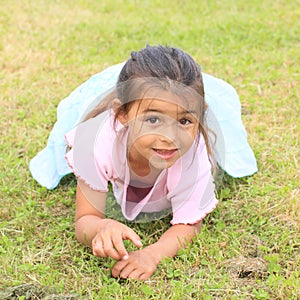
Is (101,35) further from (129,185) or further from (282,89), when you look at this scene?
(129,185)

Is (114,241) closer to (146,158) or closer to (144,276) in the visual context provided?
(144,276)

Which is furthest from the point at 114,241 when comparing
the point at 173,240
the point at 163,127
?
the point at 163,127

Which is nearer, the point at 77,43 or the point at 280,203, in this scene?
Answer: the point at 280,203

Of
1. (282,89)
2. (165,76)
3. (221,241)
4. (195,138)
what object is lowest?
(282,89)

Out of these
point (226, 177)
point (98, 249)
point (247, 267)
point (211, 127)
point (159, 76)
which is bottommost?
point (226, 177)

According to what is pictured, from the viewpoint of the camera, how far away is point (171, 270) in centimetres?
234

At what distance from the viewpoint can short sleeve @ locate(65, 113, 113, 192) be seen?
8.31ft

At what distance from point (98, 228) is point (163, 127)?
455 mm

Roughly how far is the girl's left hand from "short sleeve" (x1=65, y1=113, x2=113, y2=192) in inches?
13.9

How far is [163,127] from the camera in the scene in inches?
89.7

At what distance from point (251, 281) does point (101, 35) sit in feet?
10.0

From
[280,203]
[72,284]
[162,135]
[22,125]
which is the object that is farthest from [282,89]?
[72,284]

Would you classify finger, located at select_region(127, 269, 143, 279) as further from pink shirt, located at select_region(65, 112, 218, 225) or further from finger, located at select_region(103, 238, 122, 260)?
pink shirt, located at select_region(65, 112, 218, 225)

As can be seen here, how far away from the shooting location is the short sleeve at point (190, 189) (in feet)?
8.30
